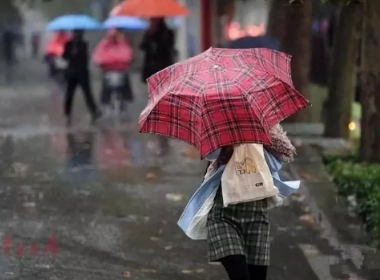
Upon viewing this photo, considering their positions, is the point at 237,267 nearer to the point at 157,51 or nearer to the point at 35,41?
the point at 157,51

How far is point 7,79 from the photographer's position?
990 inches

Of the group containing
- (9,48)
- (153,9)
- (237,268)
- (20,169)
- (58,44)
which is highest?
(237,268)

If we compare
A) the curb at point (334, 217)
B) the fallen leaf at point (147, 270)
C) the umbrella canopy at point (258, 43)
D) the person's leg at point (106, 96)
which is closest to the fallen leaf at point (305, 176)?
the curb at point (334, 217)

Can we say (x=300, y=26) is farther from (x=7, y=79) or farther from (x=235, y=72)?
(x=7, y=79)

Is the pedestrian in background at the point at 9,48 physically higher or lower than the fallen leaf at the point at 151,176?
lower

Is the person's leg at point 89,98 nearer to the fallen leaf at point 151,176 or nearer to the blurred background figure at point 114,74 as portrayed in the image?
the blurred background figure at point 114,74

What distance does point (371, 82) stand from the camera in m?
8.97

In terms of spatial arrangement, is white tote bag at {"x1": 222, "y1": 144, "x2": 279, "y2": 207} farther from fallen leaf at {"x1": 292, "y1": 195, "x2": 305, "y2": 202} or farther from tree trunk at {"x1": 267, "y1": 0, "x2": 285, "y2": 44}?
tree trunk at {"x1": 267, "y1": 0, "x2": 285, "y2": 44}

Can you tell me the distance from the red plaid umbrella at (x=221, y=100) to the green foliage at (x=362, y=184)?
9.01 ft

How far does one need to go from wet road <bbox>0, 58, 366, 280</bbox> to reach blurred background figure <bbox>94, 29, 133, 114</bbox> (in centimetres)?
268

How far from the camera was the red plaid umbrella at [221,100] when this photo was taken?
4.26 m

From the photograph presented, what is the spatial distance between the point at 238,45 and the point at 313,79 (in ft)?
23.9

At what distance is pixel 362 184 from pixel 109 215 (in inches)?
102

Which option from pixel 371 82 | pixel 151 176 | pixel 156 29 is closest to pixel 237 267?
pixel 371 82
